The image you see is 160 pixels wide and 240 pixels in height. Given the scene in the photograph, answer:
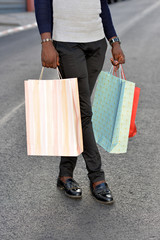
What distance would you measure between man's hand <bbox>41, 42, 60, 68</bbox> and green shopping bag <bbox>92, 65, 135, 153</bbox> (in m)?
0.57

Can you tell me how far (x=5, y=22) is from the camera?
761 inches

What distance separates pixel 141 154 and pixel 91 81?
131cm

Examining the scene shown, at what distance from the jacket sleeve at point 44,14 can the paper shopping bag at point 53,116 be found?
0.33 metres

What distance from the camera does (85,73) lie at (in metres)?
2.92

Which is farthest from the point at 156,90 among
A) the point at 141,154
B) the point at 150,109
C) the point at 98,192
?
the point at 98,192

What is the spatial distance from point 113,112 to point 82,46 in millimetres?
592

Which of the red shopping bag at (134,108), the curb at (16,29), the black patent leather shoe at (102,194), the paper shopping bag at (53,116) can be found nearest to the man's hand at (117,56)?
the red shopping bag at (134,108)

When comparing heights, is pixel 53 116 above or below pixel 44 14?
below

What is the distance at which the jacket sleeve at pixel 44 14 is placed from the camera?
2.74m

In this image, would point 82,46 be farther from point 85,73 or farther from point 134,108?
point 134,108

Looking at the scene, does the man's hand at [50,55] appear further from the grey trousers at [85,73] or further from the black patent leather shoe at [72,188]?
the black patent leather shoe at [72,188]

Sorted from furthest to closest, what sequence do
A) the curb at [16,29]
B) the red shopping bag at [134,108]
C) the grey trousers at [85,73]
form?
the curb at [16,29] < the red shopping bag at [134,108] < the grey trousers at [85,73]

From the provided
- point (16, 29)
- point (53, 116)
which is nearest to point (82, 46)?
point (53, 116)

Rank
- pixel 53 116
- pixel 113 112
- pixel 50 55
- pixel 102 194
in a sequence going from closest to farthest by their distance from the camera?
pixel 50 55, pixel 53 116, pixel 102 194, pixel 113 112
